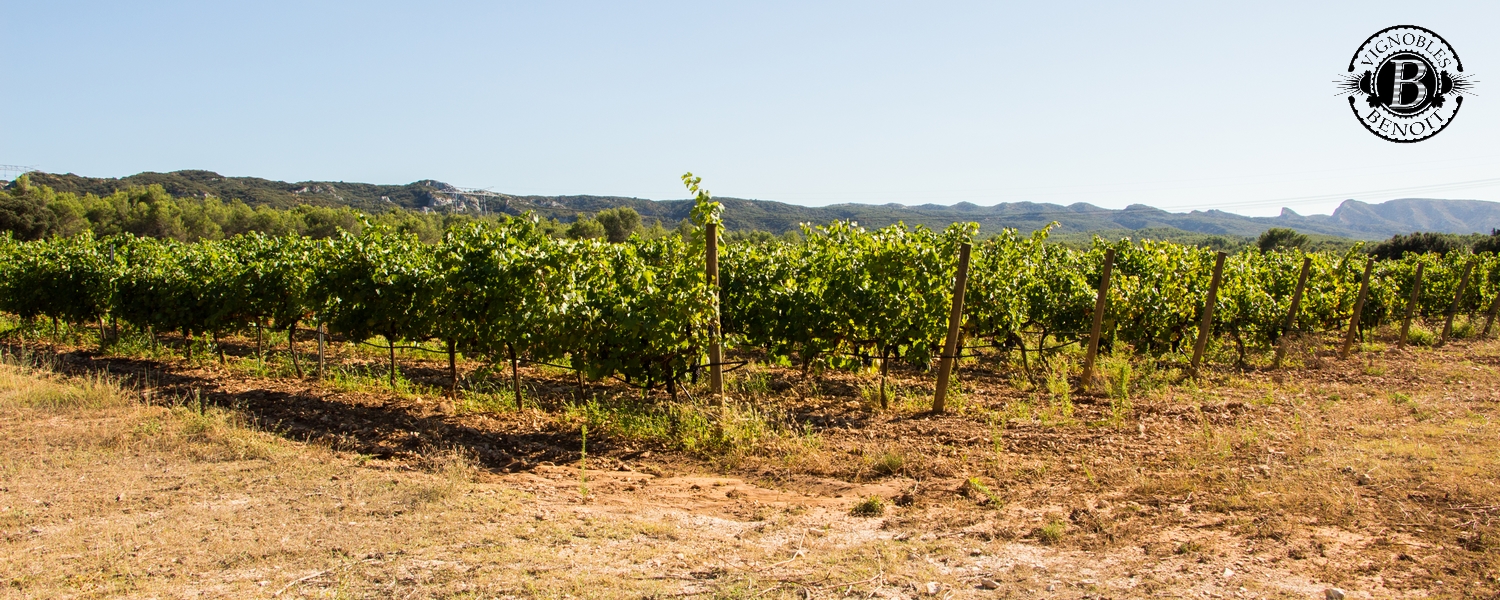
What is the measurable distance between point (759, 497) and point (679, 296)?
2345 millimetres

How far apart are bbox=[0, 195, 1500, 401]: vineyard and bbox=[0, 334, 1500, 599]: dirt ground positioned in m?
0.80

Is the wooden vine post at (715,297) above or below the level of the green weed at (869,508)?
above

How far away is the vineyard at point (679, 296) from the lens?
7254 millimetres

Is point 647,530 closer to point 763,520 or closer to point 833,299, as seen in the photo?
point 763,520

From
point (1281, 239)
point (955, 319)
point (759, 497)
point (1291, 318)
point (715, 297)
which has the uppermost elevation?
point (715, 297)

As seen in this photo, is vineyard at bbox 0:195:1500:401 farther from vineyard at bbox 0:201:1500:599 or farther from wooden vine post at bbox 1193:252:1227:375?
wooden vine post at bbox 1193:252:1227:375

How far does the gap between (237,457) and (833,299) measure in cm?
556

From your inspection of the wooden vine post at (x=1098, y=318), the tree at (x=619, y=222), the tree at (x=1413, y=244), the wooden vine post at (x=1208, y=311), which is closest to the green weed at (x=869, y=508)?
the wooden vine post at (x=1098, y=318)

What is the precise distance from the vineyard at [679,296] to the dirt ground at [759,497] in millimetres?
796

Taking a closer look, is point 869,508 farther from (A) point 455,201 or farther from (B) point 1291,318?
(A) point 455,201

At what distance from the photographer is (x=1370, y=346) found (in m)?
15.0

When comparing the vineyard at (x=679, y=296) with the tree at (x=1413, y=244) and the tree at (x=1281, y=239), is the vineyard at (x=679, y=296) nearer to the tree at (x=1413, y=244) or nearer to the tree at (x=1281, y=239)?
the tree at (x=1413, y=244)

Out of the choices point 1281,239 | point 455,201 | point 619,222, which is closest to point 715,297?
point 1281,239

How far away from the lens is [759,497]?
17.5 feet
